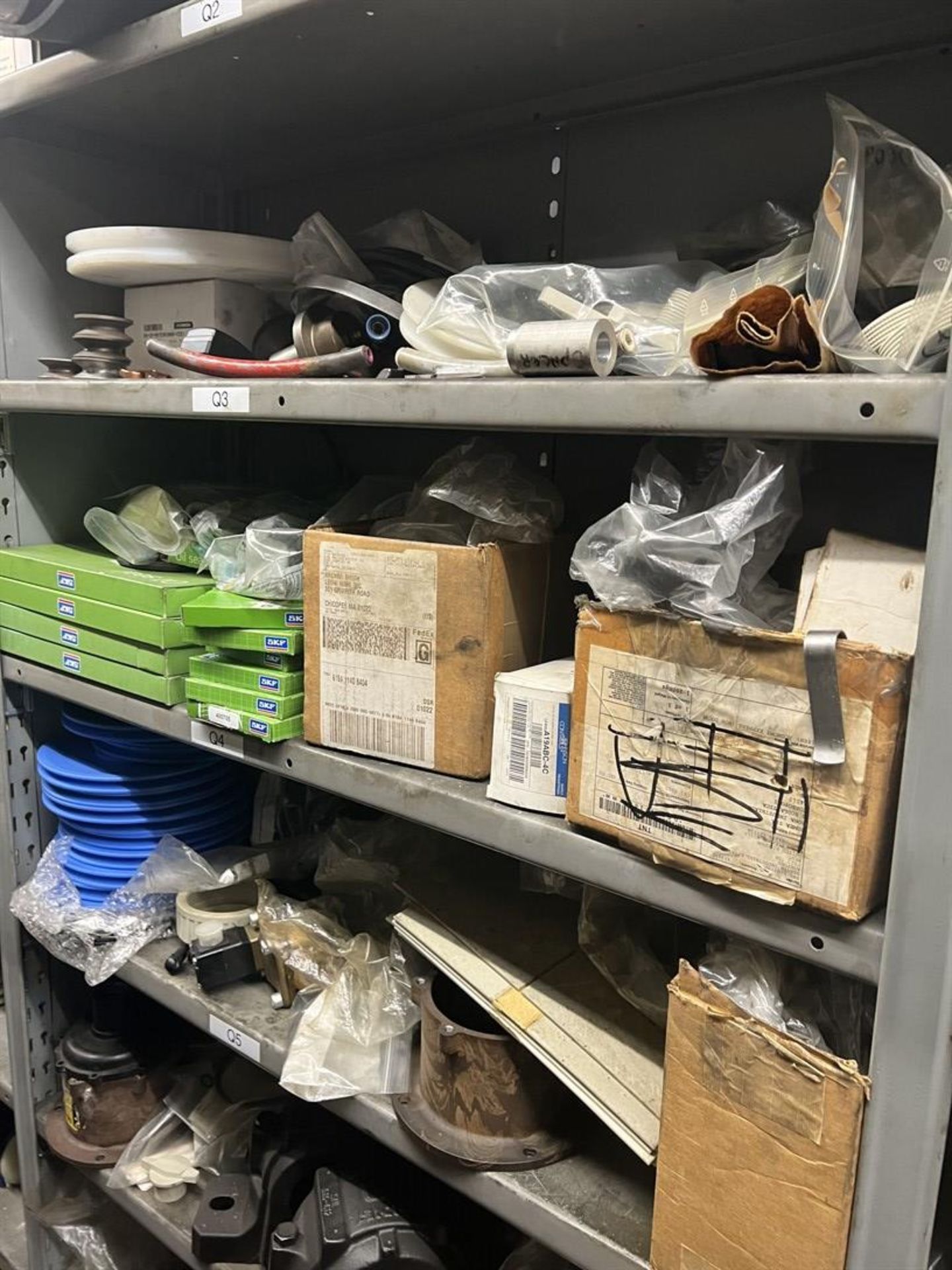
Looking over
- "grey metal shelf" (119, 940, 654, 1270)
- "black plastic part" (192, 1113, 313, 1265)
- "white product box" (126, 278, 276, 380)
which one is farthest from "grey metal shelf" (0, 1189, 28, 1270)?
"white product box" (126, 278, 276, 380)

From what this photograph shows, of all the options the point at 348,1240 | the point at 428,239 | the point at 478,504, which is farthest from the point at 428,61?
the point at 348,1240

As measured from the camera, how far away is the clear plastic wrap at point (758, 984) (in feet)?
2.38

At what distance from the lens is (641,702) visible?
2.39ft

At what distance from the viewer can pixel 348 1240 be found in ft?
3.57

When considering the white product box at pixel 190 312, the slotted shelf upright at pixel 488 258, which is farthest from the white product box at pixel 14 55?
the white product box at pixel 190 312

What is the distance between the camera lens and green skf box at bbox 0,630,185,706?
1.13 m

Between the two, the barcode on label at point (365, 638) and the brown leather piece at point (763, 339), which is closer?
the brown leather piece at point (763, 339)

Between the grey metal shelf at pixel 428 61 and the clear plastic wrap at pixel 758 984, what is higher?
the grey metal shelf at pixel 428 61

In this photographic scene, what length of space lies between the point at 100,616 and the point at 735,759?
815 mm

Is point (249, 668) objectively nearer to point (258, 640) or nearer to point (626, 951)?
point (258, 640)

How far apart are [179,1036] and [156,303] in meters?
1.10

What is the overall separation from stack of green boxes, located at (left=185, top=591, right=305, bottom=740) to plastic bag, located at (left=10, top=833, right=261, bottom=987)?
391 mm

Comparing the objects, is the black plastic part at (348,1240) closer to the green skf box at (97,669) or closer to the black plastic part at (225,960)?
the black plastic part at (225,960)

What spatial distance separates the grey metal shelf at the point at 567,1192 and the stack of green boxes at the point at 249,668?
40cm
